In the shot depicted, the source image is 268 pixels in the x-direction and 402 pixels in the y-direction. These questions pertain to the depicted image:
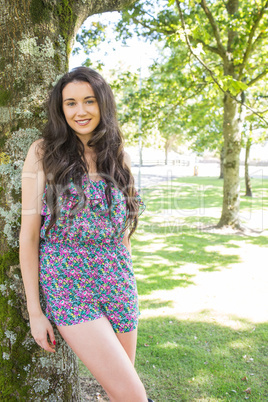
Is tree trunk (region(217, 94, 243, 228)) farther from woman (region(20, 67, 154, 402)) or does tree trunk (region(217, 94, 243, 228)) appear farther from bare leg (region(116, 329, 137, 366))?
bare leg (region(116, 329, 137, 366))

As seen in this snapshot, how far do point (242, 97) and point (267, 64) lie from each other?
33.7 inches

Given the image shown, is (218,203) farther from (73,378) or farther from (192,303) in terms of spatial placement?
(73,378)

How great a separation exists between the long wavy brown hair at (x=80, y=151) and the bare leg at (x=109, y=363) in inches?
23.8

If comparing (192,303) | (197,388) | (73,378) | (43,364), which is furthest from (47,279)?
(192,303)

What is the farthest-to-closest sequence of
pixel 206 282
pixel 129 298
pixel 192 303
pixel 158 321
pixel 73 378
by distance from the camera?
1. pixel 206 282
2. pixel 192 303
3. pixel 158 321
4. pixel 73 378
5. pixel 129 298

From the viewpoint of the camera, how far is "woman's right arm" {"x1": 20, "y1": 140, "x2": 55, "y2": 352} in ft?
6.32

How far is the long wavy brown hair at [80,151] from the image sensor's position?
1.99m

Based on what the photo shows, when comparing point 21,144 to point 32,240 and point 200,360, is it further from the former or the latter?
point 200,360

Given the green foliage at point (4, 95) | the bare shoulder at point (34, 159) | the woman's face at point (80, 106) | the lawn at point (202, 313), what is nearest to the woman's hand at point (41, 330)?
the bare shoulder at point (34, 159)

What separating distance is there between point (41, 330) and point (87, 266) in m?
0.42

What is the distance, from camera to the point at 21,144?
2.22 m

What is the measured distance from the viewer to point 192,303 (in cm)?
493

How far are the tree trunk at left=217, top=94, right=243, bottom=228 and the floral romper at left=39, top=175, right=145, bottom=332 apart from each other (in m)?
7.28

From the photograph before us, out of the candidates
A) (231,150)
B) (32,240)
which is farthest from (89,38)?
(32,240)
